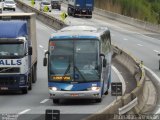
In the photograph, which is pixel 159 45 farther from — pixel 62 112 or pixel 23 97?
pixel 62 112

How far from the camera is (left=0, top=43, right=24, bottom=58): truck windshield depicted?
88.5 ft

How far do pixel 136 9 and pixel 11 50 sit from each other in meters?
74.3

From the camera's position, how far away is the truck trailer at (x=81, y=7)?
8438 cm

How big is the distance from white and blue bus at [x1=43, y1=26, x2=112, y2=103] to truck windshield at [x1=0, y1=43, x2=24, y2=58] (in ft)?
9.89

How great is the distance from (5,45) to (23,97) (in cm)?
227

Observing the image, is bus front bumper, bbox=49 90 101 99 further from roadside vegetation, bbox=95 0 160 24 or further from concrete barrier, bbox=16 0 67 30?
roadside vegetation, bbox=95 0 160 24

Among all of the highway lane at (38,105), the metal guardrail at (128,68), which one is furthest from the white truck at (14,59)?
the metal guardrail at (128,68)

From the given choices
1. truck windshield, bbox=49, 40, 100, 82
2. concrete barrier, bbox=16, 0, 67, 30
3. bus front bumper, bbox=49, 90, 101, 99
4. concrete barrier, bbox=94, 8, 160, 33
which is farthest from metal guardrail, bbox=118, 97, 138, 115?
concrete barrier, bbox=94, 8, 160, 33

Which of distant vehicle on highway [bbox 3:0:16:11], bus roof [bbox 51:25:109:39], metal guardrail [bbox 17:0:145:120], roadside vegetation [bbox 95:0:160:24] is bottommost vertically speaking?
roadside vegetation [bbox 95:0:160:24]

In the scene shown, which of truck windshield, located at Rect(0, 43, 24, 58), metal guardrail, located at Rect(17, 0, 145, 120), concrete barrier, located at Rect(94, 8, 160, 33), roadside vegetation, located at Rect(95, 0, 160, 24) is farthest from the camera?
roadside vegetation, located at Rect(95, 0, 160, 24)

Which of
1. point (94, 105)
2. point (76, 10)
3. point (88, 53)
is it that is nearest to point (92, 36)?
point (88, 53)

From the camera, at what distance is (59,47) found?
2422cm

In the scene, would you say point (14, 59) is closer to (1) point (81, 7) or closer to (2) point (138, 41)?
(2) point (138, 41)

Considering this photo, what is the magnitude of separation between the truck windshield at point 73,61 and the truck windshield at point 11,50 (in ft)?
10.4
